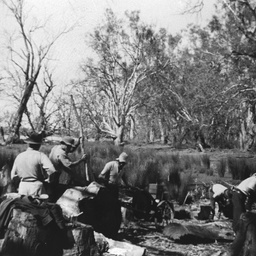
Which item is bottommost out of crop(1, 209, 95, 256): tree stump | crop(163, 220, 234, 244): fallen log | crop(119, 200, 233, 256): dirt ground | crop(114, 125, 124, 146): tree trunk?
crop(119, 200, 233, 256): dirt ground

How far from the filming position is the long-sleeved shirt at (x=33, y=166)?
212 inches

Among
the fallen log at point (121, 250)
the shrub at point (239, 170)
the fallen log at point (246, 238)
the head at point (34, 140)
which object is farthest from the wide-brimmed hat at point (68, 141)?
the shrub at point (239, 170)

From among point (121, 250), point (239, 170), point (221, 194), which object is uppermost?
point (239, 170)

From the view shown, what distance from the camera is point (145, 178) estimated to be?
39.8ft

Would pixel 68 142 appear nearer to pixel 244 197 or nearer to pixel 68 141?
pixel 68 141

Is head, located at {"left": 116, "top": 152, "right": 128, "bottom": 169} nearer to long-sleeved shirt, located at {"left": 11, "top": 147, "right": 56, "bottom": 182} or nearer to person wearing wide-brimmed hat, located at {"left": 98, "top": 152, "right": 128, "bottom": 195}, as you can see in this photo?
person wearing wide-brimmed hat, located at {"left": 98, "top": 152, "right": 128, "bottom": 195}

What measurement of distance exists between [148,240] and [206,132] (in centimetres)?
2400

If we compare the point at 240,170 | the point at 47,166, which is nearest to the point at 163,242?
the point at 47,166

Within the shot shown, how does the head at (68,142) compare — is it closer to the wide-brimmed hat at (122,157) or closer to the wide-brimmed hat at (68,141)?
the wide-brimmed hat at (68,141)

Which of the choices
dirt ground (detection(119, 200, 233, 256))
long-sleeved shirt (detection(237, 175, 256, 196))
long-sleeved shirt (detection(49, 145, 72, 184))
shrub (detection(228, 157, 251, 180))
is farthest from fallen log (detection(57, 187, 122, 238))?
shrub (detection(228, 157, 251, 180))

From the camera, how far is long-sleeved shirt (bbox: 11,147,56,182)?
17.7 feet

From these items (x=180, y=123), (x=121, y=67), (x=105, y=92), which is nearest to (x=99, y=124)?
(x=105, y=92)

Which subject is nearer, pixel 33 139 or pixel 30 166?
pixel 30 166

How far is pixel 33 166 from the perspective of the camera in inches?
213
